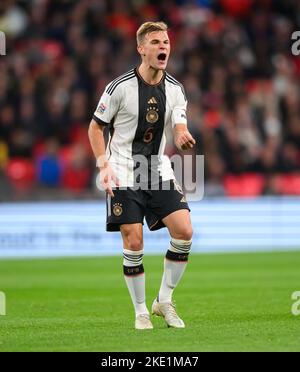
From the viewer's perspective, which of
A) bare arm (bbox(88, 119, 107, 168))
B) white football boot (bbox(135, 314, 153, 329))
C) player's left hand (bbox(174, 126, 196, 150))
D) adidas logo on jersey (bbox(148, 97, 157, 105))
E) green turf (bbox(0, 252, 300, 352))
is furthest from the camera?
adidas logo on jersey (bbox(148, 97, 157, 105))

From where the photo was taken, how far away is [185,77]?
779 inches

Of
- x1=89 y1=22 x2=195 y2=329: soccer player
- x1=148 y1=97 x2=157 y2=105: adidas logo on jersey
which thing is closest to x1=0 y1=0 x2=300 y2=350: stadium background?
x1=89 y1=22 x2=195 y2=329: soccer player

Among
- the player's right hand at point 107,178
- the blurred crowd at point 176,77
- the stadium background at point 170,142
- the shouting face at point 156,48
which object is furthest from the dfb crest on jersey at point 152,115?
the blurred crowd at point 176,77

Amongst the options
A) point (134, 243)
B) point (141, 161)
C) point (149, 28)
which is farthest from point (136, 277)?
point (149, 28)

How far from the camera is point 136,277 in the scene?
861 centimetres

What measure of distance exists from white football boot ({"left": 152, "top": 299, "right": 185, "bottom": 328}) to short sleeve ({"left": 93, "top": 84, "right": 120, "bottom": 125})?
5.41 ft

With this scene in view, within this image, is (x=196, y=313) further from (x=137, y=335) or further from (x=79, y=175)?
(x=79, y=175)

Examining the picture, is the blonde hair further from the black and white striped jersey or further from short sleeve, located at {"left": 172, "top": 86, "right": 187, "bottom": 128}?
short sleeve, located at {"left": 172, "top": 86, "right": 187, "bottom": 128}

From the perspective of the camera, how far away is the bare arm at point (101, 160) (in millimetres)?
8445

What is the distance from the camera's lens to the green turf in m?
7.59

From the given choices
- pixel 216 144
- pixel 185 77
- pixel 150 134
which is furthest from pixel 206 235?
pixel 150 134

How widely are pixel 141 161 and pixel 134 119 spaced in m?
0.37

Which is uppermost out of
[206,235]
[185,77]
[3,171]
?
[185,77]

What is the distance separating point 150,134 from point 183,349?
7.39ft
